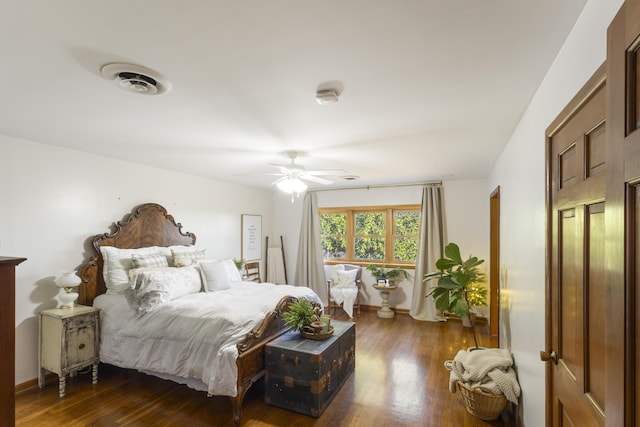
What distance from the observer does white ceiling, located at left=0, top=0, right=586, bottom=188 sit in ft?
4.02

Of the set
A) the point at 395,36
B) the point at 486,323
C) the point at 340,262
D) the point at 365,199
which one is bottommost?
the point at 486,323

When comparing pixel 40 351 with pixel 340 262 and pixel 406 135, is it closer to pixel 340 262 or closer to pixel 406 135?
pixel 406 135

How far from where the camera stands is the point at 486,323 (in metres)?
5.09

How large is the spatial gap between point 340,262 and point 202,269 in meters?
3.15

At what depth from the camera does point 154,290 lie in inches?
121

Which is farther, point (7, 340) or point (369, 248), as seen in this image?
point (369, 248)

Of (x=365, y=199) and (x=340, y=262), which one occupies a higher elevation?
(x=365, y=199)

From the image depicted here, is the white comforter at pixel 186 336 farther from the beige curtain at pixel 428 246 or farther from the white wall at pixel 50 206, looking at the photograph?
the beige curtain at pixel 428 246

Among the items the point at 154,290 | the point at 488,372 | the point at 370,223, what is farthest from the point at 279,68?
the point at 370,223

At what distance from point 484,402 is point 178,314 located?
8.79 ft

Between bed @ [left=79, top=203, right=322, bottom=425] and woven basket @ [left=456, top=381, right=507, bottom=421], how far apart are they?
5.72 ft

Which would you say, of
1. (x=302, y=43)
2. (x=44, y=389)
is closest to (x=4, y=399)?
(x=302, y=43)

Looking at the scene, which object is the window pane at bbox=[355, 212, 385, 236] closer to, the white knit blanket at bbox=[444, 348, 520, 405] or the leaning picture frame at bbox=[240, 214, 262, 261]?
the leaning picture frame at bbox=[240, 214, 262, 261]

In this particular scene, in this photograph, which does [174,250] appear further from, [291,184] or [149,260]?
[291,184]
